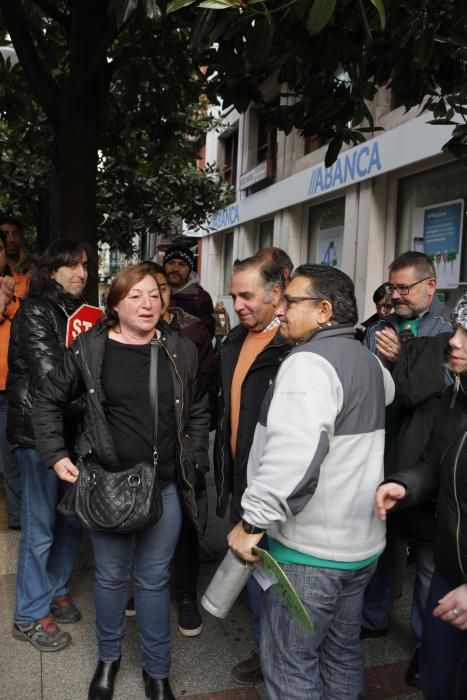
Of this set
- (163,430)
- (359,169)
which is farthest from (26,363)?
(359,169)

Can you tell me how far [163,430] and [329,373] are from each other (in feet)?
3.21

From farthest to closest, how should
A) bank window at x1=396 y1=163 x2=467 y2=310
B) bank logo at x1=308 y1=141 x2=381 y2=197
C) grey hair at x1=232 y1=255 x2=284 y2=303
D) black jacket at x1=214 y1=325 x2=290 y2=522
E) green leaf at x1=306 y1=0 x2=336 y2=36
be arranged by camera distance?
bank logo at x1=308 y1=141 x2=381 y2=197
bank window at x1=396 y1=163 x2=467 y2=310
grey hair at x1=232 y1=255 x2=284 y2=303
black jacket at x1=214 y1=325 x2=290 y2=522
green leaf at x1=306 y1=0 x2=336 y2=36

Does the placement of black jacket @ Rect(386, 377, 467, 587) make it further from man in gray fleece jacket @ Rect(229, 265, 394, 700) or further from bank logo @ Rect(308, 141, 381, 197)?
bank logo @ Rect(308, 141, 381, 197)

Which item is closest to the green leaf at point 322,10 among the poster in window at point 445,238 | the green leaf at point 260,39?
the green leaf at point 260,39

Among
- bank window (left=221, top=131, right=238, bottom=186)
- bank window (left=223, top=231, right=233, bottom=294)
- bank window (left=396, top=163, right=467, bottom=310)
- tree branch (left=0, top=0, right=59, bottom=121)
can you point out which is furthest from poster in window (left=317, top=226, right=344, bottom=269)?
tree branch (left=0, top=0, right=59, bottom=121)

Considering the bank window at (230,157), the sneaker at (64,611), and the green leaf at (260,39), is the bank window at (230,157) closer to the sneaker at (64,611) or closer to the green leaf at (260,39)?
the sneaker at (64,611)

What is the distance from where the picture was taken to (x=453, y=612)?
1.85m

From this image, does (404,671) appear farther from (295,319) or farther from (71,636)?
(295,319)

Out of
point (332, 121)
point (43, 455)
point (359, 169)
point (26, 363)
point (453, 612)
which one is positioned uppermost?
point (359, 169)

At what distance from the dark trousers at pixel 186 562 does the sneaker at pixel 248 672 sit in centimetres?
55

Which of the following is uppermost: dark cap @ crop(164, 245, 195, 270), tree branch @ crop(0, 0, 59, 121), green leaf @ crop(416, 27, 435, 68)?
tree branch @ crop(0, 0, 59, 121)

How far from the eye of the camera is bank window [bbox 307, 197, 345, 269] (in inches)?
473

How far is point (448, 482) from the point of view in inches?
77.5

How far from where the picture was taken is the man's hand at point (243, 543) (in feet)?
6.61
